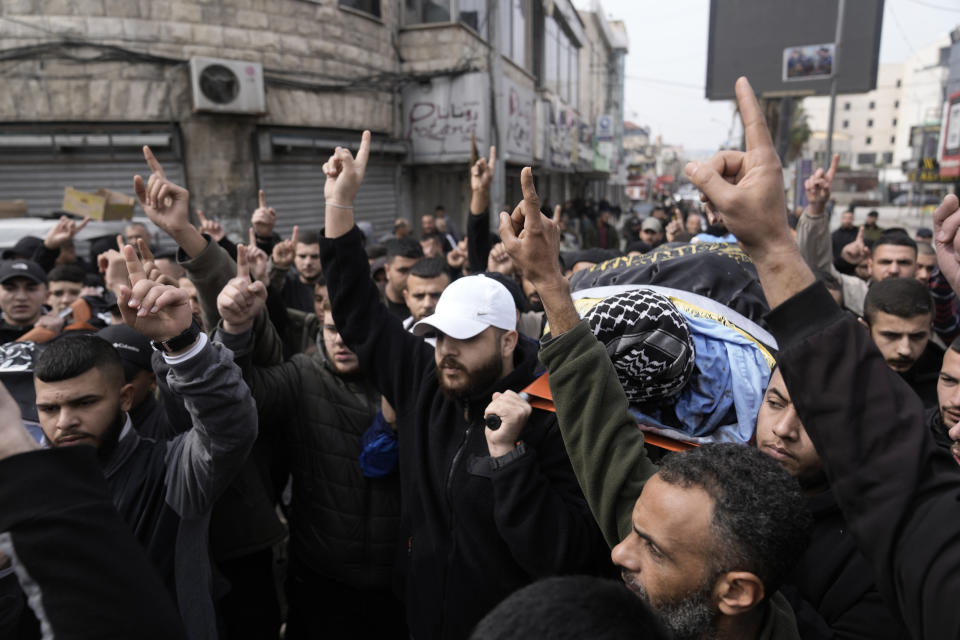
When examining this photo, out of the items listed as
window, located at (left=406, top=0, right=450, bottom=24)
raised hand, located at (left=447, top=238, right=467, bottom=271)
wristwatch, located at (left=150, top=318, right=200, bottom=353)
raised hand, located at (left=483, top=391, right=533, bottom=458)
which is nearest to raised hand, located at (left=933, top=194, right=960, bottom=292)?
raised hand, located at (left=483, top=391, right=533, bottom=458)

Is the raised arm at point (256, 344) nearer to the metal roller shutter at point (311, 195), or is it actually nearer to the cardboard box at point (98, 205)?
the cardboard box at point (98, 205)

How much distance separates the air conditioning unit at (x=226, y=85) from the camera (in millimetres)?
8320

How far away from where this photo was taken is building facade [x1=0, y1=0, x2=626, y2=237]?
793cm

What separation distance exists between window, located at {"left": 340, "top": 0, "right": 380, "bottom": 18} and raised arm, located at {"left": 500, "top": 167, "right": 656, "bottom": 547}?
10.4 meters

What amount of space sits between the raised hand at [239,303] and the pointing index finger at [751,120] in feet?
5.59

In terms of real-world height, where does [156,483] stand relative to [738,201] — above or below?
below

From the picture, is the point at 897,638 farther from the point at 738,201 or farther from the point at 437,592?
the point at 437,592

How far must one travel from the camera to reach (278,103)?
9.45 meters

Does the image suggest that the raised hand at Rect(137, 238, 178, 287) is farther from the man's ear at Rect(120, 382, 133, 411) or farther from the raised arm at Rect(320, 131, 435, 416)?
the raised arm at Rect(320, 131, 435, 416)

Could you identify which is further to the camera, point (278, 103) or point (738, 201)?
point (278, 103)

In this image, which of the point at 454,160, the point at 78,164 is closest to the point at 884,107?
the point at 454,160

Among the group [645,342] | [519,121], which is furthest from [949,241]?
[519,121]

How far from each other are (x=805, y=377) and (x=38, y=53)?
979 cm

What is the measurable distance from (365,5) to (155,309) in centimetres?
1087
